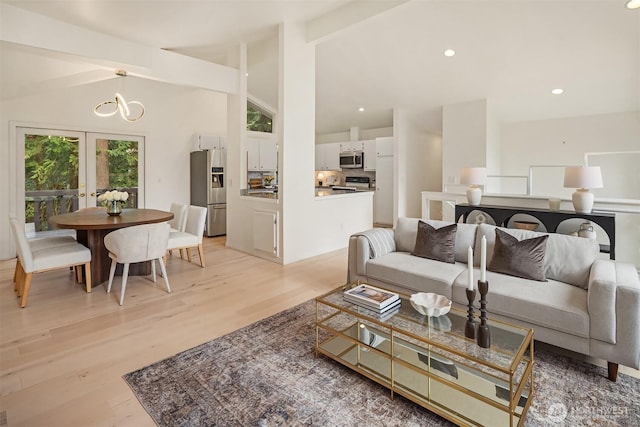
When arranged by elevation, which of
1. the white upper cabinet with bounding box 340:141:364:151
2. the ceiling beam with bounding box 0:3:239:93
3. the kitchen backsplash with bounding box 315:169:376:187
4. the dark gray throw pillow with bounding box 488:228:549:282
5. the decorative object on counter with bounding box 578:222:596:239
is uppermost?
the ceiling beam with bounding box 0:3:239:93

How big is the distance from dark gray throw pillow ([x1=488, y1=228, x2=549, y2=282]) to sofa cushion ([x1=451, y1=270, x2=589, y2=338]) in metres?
0.07

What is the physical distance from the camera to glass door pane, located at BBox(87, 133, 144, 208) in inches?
223

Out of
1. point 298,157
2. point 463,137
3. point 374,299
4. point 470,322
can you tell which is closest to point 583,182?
point 470,322

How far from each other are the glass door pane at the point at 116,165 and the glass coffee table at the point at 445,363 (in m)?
5.30

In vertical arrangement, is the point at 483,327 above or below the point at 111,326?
above

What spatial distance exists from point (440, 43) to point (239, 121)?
328 cm

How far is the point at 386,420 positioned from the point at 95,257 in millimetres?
3544

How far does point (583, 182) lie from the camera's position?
347 cm

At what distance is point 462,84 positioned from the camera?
5.73 meters

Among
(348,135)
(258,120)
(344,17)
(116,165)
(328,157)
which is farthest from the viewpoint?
(348,135)

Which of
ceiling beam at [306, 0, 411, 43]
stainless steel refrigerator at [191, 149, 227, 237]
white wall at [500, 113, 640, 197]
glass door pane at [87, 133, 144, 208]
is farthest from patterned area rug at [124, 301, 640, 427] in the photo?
white wall at [500, 113, 640, 197]

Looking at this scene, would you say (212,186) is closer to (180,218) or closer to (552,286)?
(180,218)

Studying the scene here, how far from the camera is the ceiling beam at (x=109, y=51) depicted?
10.8 feet

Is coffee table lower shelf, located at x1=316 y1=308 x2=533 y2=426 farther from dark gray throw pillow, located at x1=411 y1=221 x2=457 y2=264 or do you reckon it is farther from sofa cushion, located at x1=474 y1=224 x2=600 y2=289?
dark gray throw pillow, located at x1=411 y1=221 x2=457 y2=264
